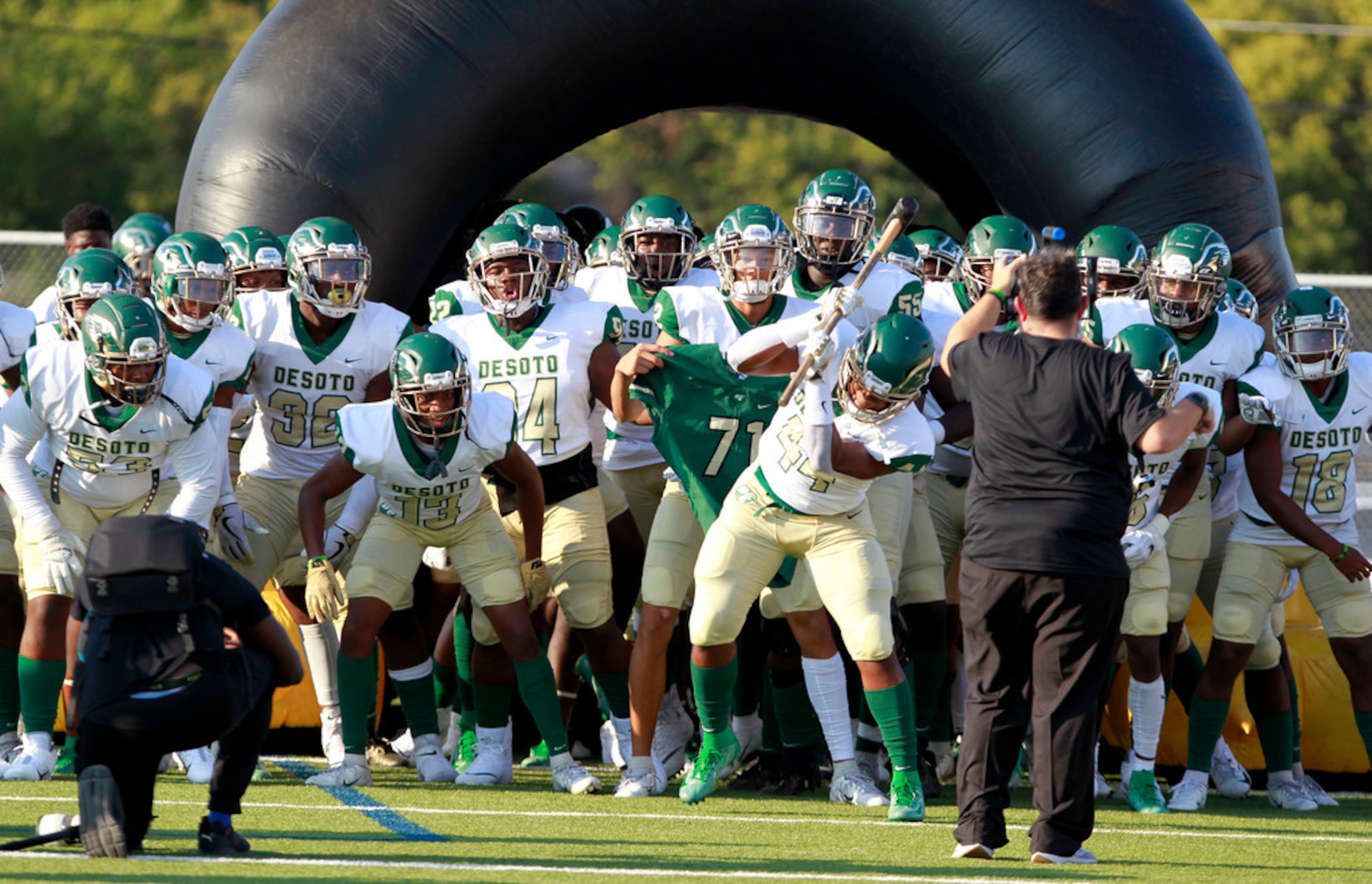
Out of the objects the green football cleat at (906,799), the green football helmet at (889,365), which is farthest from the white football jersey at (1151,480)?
the green football cleat at (906,799)

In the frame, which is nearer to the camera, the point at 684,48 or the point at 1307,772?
the point at 1307,772

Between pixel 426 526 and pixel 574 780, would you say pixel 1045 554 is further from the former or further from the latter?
pixel 426 526

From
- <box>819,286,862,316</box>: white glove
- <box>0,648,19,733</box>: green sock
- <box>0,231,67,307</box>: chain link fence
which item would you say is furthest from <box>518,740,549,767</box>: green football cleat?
<box>0,231,67,307</box>: chain link fence

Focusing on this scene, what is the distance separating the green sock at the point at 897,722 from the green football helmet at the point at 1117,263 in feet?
5.70

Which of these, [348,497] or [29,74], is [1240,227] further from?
[29,74]

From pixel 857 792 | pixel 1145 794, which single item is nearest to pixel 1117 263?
pixel 1145 794

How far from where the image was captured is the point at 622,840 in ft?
16.0

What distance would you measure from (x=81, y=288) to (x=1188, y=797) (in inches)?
147

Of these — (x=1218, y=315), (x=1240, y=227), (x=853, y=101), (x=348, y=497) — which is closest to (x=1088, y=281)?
(x=1218, y=315)

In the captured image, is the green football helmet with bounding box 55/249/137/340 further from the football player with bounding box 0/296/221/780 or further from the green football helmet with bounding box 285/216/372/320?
the green football helmet with bounding box 285/216/372/320

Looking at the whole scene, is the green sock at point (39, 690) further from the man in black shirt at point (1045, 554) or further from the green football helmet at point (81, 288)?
the man in black shirt at point (1045, 554)

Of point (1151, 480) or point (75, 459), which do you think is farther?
point (1151, 480)

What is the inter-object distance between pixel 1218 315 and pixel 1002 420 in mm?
1924

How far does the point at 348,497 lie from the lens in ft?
19.5
